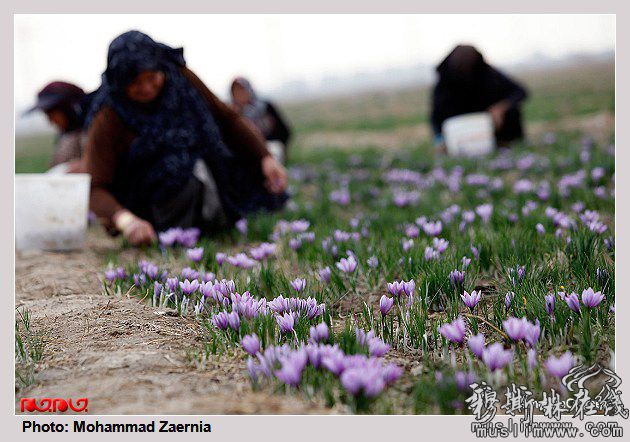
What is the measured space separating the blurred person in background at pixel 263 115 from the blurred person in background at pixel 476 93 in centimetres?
247

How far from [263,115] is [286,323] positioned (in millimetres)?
6641

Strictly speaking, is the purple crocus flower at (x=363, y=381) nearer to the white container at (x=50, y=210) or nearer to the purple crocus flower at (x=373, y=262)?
the purple crocus flower at (x=373, y=262)

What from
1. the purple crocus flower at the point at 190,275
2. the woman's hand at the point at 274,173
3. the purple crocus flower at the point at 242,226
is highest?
the woman's hand at the point at 274,173

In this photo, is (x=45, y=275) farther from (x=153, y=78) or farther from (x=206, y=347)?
(x=206, y=347)

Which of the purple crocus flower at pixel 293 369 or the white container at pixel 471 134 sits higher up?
the white container at pixel 471 134

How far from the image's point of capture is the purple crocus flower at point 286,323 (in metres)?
1.84

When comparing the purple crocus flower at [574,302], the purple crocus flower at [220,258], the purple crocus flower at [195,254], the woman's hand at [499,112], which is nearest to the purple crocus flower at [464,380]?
the purple crocus flower at [574,302]

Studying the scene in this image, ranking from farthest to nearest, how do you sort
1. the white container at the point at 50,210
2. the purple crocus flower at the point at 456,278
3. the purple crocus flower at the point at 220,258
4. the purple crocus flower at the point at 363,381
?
1. the white container at the point at 50,210
2. the purple crocus flower at the point at 220,258
3. the purple crocus flower at the point at 456,278
4. the purple crocus flower at the point at 363,381

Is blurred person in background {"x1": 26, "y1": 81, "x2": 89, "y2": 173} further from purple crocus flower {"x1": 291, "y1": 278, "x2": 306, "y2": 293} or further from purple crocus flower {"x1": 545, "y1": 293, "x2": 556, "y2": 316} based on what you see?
purple crocus flower {"x1": 545, "y1": 293, "x2": 556, "y2": 316}

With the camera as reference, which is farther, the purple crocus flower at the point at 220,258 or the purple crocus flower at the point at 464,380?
the purple crocus flower at the point at 220,258

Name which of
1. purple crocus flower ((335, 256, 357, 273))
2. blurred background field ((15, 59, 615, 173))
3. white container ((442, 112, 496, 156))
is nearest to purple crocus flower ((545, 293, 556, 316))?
purple crocus flower ((335, 256, 357, 273))

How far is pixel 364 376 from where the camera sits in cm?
143

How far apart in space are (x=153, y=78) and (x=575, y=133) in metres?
7.07

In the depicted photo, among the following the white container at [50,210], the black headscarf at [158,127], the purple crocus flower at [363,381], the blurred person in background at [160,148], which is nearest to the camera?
the purple crocus flower at [363,381]
